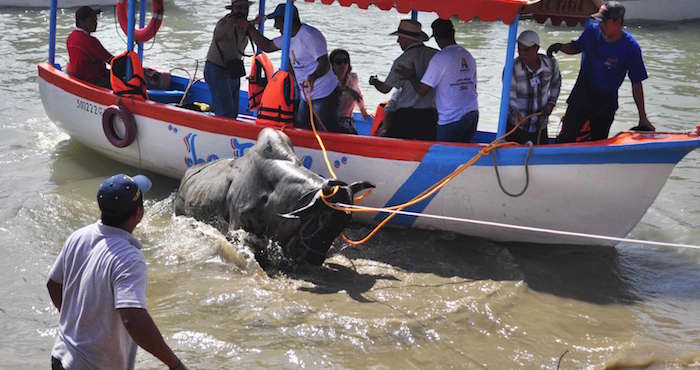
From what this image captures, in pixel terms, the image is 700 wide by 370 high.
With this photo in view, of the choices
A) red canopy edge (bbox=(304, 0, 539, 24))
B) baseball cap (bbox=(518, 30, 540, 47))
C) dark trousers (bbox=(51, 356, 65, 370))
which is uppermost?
red canopy edge (bbox=(304, 0, 539, 24))

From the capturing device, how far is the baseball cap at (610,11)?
640 centimetres

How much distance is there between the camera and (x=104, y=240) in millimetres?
3363

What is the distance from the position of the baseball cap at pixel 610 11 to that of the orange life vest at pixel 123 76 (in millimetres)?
4791

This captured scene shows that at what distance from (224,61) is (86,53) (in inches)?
75.1

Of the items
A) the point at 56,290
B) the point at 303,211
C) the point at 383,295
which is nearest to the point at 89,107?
the point at 303,211

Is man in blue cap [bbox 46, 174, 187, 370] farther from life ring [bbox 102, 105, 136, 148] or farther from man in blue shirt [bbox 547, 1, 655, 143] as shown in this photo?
life ring [bbox 102, 105, 136, 148]

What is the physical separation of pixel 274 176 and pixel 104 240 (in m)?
3.26

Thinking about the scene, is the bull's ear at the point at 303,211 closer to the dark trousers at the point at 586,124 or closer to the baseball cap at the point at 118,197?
the dark trousers at the point at 586,124

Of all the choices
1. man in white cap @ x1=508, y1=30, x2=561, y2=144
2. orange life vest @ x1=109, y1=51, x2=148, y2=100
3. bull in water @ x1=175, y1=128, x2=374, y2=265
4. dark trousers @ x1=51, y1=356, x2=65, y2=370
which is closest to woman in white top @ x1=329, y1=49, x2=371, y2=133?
bull in water @ x1=175, y1=128, x2=374, y2=265

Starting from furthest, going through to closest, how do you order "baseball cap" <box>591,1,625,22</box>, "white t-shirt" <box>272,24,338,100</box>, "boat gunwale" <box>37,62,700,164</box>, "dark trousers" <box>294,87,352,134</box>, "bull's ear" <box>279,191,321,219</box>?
"dark trousers" <box>294,87,352,134</box> < "white t-shirt" <box>272,24,338,100</box> < "baseball cap" <box>591,1,625,22</box> < "boat gunwale" <box>37,62,700,164</box> < "bull's ear" <box>279,191,321,219</box>

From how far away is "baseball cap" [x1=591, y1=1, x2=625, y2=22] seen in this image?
252 inches

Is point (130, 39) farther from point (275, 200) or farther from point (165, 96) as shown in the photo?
point (275, 200)

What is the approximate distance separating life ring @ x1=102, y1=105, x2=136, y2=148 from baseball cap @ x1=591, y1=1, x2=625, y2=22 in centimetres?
493

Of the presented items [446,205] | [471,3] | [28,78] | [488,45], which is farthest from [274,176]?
[488,45]
